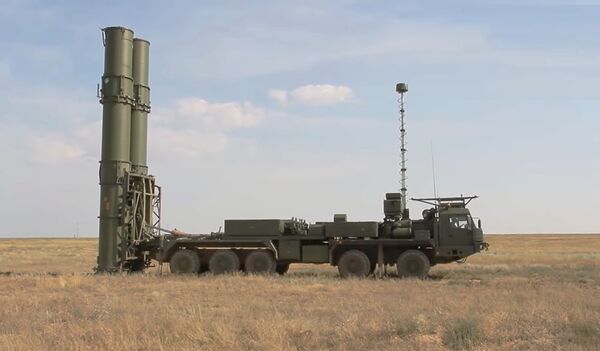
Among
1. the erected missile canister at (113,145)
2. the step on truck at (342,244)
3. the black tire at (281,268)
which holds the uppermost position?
the erected missile canister at (113,145)

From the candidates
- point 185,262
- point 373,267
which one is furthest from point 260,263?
point 373,267

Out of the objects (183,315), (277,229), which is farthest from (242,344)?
(277,229)

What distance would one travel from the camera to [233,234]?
81.7 ft

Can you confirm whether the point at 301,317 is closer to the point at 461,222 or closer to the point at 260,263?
the point at 260,263

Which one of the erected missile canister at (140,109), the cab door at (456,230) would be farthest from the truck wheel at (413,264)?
the erected missile canister at (140,109)

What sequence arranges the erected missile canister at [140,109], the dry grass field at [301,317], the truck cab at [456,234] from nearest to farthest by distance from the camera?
the dry grass field at [301,317], the truck cab at [456,234], the erected missile canister at [140,109]

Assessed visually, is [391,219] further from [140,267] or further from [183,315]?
[183,315]

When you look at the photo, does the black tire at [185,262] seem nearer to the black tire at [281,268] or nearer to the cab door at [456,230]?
the black tire at [281,268]

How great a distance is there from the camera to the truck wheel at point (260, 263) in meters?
24.5

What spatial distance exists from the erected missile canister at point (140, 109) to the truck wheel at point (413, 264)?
39.9 ft

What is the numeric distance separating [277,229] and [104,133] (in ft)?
27.4

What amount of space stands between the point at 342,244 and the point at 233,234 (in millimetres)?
4446

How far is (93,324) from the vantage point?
1018 centimetres

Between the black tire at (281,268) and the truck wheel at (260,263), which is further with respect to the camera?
the black tire at (281,268)
